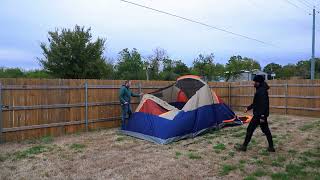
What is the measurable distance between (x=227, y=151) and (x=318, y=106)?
9.75 meters

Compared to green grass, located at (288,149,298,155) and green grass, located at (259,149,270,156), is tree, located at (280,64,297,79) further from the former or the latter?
green grass, located at (259,149,270,156)

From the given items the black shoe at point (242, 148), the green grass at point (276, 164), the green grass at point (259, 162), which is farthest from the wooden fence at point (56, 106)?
the green grass at point (276, 164)

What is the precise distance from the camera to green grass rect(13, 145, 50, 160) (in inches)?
332

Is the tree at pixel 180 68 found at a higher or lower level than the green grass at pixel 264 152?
higher

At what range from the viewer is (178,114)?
34.4 ft

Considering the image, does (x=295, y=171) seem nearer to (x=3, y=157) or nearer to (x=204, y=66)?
(x=3, y=157)

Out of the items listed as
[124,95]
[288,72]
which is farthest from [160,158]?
[288,72]

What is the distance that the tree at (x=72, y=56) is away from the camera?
30.5 meters

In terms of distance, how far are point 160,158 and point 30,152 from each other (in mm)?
3196

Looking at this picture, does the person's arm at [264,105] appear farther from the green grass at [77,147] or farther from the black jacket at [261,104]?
the green grass at [77,147]

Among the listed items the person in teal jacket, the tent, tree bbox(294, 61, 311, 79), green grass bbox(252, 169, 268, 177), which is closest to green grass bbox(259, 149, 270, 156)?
green grass bbox(252, 169, 268, 177)

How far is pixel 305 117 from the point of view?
655 inches

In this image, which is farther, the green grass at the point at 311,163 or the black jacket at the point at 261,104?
the black jacket at the point at 261,104

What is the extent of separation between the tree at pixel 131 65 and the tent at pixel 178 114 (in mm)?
27166
